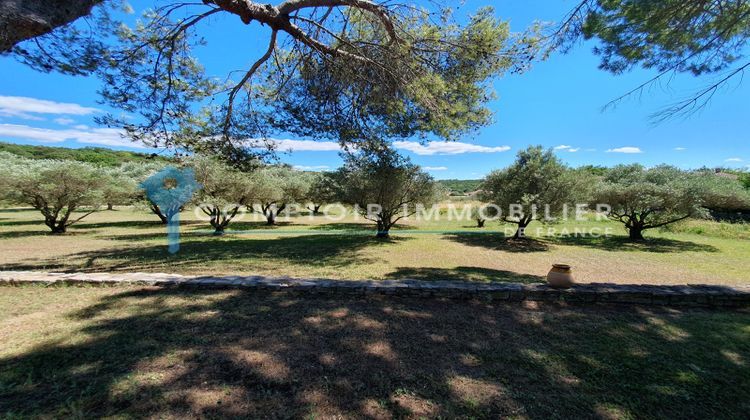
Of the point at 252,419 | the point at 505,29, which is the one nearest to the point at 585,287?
the point at 505,29

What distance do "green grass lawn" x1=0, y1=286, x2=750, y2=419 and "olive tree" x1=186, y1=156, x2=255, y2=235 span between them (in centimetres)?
955

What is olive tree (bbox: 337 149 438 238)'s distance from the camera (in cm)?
1296

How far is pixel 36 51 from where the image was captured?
415 centimetres

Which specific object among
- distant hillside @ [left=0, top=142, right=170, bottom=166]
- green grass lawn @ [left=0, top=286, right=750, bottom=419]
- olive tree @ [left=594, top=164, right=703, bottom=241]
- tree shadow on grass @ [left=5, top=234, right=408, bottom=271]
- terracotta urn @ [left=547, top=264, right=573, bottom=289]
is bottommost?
tree shadow on grass @ [left=5, top=234, right=408, bottom=271]

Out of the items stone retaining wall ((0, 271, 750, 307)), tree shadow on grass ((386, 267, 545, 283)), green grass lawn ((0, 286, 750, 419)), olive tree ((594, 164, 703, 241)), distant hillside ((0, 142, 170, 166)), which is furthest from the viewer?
distant hillside ((0, 142, 170, 166))

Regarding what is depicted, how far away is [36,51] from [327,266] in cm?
636

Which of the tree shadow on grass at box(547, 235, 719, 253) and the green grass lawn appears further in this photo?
the tree shadow on grass at box(547, 235, 719, 253)

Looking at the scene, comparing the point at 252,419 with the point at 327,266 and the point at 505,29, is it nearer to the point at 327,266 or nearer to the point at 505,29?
the point at 327,266

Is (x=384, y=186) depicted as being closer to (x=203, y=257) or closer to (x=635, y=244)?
(x=203, y=257)

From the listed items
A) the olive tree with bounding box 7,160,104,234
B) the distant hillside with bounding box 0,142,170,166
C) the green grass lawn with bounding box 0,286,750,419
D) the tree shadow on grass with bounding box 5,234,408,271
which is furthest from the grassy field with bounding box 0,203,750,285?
the distant hillside with bounding box 0,142,170,166

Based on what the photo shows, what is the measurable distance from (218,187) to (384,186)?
317 inches

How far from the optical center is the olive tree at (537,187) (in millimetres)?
12438

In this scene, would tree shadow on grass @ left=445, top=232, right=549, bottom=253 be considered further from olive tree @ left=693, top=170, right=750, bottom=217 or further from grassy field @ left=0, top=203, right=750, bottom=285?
olive tree @ left=693, top=170, right=750, bottom=217

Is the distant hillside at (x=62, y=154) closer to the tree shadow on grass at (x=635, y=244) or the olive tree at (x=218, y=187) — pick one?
the olive tree at (x=218, y=187)
